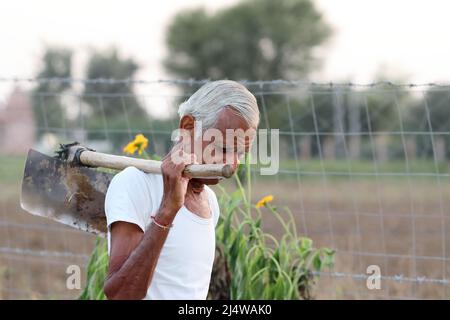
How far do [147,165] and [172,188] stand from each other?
0.16 metres

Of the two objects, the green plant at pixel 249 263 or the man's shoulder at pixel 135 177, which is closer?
the man's shoulder at pixel 135 177

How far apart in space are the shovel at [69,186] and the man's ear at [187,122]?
386 millimetres

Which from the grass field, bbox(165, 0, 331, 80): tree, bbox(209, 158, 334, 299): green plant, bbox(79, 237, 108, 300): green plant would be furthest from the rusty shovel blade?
bbox(165, 0, 331, 80): tree

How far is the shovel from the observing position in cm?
233

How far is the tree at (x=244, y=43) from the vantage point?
157ft

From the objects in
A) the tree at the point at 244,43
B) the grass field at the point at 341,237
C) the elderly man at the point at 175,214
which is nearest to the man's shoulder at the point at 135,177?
the elderly man at the point at 175,214

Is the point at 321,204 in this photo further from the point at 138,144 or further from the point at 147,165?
the point at 147,165

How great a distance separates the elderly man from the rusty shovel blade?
0.40 meters

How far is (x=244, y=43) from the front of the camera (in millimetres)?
48938

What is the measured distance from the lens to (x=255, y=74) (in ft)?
157

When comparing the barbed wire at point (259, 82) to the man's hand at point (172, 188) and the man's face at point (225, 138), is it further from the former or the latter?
the man's hand at point (172, 188)

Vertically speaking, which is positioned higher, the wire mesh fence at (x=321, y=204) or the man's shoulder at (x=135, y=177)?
the wire mesh fence at (x=321, y=204)

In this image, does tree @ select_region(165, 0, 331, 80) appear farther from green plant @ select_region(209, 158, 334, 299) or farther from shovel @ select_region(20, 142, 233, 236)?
shovel @ select_region(20, 142, 233, 236)
